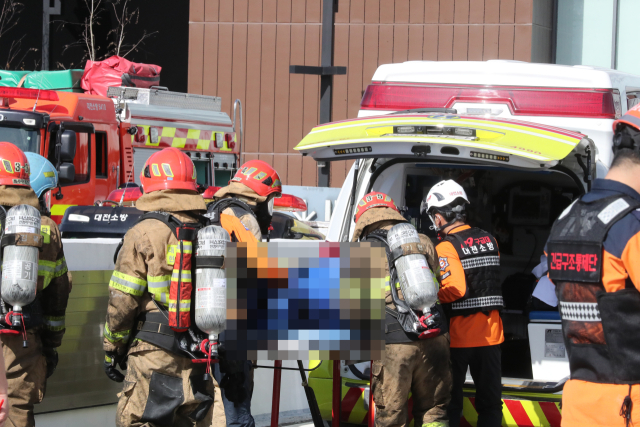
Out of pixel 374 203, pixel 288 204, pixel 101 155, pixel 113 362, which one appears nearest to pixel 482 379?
pixel 374 203

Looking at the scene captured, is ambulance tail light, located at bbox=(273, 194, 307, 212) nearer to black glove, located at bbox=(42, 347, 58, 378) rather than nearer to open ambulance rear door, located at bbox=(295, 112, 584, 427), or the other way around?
open ambulance rear door, located at bbox=(295, 112, 584, 427)

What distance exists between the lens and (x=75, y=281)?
5.16m

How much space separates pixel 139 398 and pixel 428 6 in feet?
48.4

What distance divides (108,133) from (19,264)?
7024 millimetres

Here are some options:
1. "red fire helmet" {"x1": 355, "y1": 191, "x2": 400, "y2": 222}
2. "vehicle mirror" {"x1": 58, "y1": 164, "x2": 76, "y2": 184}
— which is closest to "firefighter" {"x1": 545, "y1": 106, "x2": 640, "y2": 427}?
"red fire helmet" {"x1": 355, "y1": 191, "x2": 400, "y2": 222}

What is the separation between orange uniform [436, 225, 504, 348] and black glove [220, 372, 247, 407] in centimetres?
134

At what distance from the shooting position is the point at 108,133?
35.6 ft

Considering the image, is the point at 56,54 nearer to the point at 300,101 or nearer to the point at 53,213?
the point at 300,101

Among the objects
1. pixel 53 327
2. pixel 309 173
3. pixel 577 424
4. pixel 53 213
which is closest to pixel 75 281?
pixel 53 327

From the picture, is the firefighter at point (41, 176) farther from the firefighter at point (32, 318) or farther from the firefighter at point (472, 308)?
the firefighter at point (472, 308)

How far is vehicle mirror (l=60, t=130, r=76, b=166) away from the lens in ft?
31.3

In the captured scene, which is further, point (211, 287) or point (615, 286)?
point (211, 287)

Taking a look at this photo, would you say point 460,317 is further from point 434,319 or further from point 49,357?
point 49,357

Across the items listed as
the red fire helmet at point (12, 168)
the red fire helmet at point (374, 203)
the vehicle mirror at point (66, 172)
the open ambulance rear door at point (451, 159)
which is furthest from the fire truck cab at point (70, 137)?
the red fire helmet at point (374, 203)
